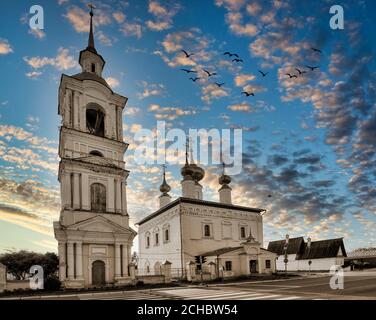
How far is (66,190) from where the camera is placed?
27906mm

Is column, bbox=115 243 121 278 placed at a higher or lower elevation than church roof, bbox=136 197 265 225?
lower

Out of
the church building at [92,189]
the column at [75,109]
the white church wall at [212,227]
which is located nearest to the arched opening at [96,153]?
the church building at [92,189]

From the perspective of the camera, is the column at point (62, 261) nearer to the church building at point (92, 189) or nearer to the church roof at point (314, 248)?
the church building at point (92, 189)

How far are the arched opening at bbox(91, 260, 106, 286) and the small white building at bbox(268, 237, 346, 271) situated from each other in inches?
1185

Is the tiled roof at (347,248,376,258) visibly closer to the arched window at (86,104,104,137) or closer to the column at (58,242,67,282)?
the arched window at (86,104,104,137)

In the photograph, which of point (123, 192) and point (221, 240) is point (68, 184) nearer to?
point (123, 192)

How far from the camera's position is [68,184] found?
28031mm

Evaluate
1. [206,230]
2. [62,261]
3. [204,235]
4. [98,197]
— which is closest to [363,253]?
[206,230]

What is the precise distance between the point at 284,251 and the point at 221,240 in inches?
869

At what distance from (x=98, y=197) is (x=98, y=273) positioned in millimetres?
6288

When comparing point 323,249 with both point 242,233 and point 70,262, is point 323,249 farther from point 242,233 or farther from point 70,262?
point 70,262

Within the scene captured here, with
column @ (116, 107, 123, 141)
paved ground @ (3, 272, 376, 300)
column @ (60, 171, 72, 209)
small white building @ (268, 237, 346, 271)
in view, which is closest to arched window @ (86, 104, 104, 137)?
column @ (116, 107, 123, 141)

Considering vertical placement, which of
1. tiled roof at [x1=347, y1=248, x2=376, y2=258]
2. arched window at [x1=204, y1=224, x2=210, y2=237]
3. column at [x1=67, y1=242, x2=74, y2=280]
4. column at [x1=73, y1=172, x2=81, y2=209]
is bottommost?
tiled roof at [x1=347, y1=248, x2=376, y2=258]

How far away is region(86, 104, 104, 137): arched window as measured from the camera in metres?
32.4
